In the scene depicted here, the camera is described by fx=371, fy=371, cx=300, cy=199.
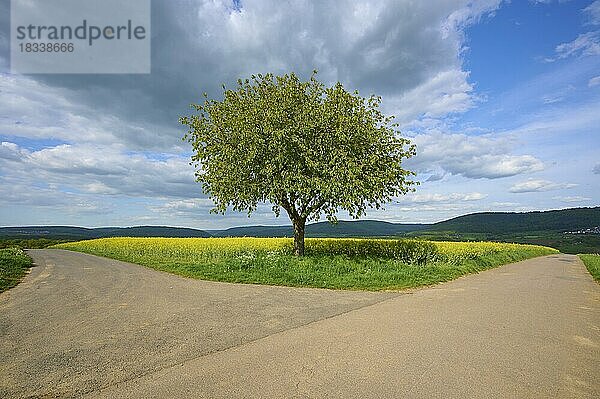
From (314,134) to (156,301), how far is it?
12.5m

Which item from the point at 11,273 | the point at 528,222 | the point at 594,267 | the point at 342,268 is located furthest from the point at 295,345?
the point at 528,222

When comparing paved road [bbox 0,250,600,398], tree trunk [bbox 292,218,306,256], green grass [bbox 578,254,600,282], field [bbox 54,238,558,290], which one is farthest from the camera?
tree trunk [bbox 292,218,306,256]

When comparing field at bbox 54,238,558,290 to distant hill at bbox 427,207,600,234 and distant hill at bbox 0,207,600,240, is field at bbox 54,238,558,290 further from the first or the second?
distant hill at bbox 427,207,600,234

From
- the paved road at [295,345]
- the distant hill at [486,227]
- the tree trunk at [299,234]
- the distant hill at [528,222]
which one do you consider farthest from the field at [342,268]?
the distant hill at [528,222]

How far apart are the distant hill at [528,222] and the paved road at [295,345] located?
136 m

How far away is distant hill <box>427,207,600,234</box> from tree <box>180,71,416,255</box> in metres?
126

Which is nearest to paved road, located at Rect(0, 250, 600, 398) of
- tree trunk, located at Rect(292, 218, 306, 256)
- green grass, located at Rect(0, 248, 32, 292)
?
green grass, located at Rect(0, 248, 32, 292)

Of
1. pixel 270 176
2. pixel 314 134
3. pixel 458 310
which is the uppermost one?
pixel 314 134

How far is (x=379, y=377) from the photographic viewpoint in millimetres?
5262

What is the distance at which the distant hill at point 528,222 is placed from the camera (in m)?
134

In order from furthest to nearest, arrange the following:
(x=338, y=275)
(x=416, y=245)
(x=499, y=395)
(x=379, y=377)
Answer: (x=416, y=245) < (x=338, y=275) < (x=379, y=377) < (x=499, y=395)

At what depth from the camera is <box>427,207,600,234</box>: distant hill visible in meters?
134

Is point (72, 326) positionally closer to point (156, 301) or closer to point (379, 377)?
point (156, 301)

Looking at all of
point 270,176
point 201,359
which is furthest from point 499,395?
point 270,176
